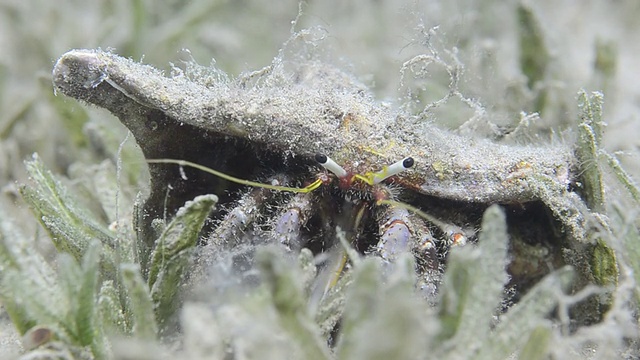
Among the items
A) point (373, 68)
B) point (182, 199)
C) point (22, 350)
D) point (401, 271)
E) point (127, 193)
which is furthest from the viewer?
point (373, 68)

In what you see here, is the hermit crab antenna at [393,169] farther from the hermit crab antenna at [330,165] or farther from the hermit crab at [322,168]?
the hermit crab antenna at [330,165]

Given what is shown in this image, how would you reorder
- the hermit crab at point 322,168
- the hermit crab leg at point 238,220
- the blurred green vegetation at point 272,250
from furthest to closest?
the hermit crab leg at point 238,220, the hermit crab at point 322,168, the blurred green vegetation at point 272,250

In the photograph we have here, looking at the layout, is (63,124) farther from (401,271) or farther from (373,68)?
(401,271)

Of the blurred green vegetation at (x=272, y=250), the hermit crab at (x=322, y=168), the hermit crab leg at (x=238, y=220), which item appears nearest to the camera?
the blurred green vegetation at (x=272, y=250)

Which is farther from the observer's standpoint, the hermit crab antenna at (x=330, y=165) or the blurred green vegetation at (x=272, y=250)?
→ the hermit crab antenna at (x=330, y=165)

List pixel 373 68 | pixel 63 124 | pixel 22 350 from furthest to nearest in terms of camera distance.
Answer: pixel 373 68
pixel 63 124
pixel 22 350

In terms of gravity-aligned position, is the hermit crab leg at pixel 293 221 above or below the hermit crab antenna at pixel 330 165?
below

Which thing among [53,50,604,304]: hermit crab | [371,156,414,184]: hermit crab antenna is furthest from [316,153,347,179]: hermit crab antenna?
[371,156,414,184]: hermit crab antenna

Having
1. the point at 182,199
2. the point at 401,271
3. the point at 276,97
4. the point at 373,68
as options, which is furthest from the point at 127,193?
the point at 373,68

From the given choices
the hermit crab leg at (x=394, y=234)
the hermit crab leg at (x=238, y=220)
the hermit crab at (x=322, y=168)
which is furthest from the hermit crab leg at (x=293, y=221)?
the hermit crab leg at (x=394, y=234)
